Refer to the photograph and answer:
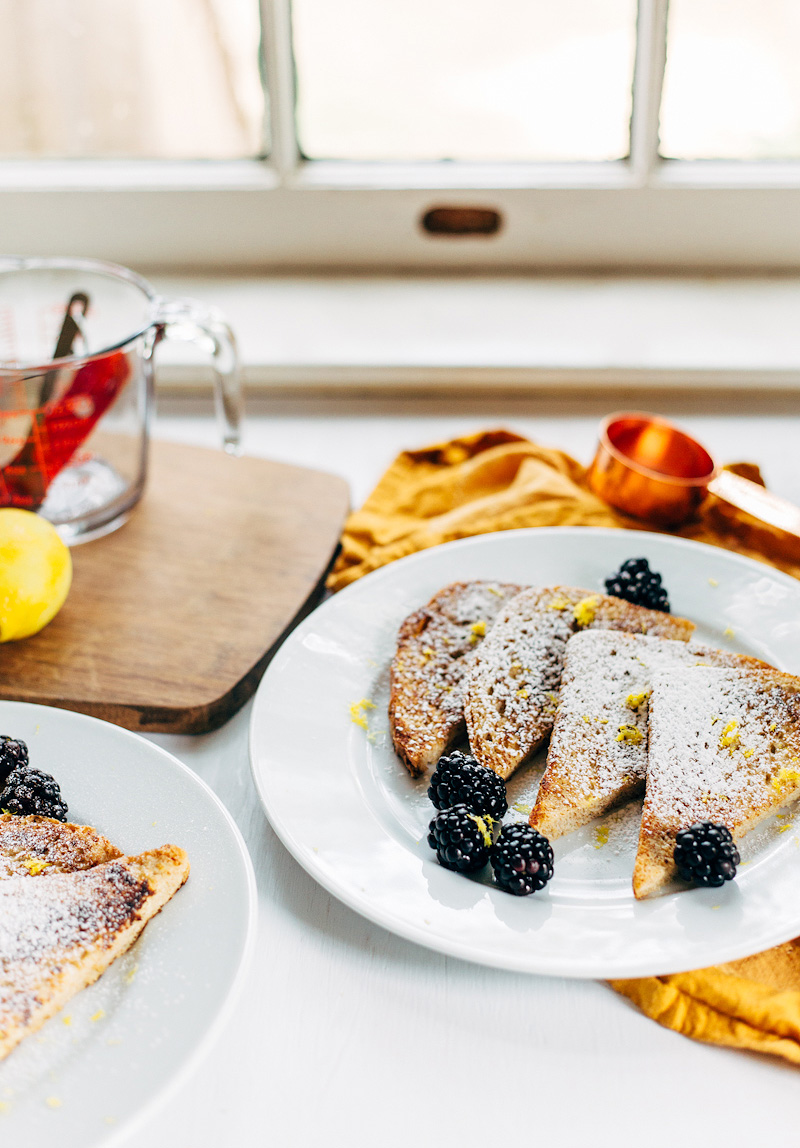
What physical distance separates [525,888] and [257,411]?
46.4 inches

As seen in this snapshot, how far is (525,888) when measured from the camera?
881 mm

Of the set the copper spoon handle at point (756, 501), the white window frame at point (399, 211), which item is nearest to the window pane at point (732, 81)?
the white window frame at point (399, 211)

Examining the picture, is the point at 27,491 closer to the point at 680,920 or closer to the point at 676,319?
the point at 680,920

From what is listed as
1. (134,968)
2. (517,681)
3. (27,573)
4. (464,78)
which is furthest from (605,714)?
(464,78)

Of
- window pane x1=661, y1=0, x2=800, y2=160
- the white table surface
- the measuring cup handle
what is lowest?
the white table surface

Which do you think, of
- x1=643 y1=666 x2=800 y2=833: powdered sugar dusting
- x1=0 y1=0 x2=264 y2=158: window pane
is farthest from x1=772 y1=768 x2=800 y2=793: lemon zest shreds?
x1=0 y1=0 x2=264 y2=158: window pane

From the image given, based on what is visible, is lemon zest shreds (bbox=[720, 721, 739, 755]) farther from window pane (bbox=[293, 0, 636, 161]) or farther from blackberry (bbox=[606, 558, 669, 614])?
window pane (bbox=[293, 0, 636, 161])

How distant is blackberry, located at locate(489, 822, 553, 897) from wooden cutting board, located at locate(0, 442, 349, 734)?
0.41 m

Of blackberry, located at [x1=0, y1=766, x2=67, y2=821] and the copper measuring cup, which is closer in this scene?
blackberry, located at [x1=0, y1=766, x2=67, y2=821]

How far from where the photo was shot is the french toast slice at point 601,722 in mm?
978

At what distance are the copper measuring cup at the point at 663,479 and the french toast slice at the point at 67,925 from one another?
2.80 ft

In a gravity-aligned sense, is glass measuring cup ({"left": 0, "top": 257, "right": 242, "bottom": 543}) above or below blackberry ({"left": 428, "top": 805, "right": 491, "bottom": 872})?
above

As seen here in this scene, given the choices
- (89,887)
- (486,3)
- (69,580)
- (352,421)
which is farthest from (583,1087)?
(486,3)

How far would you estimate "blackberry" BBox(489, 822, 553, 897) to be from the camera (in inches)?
34.6
